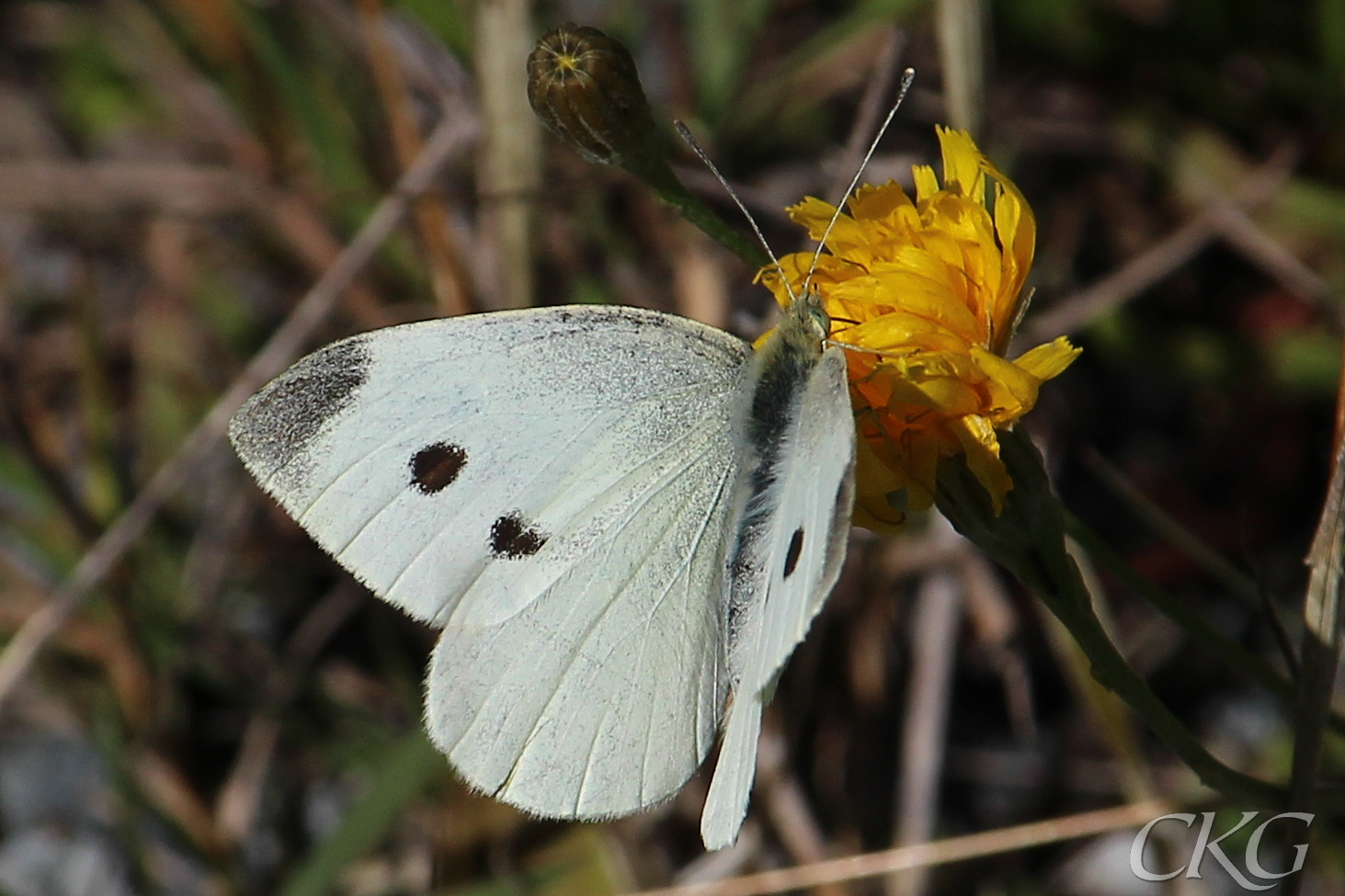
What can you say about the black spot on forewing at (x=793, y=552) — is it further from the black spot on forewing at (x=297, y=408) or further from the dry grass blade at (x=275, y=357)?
the dry grass blade at (x=275, y=357)

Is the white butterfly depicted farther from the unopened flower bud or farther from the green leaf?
the green leaf

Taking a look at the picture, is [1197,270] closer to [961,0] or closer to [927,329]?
[961,0]

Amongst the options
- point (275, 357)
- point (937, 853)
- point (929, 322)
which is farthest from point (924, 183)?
point (275, 357)

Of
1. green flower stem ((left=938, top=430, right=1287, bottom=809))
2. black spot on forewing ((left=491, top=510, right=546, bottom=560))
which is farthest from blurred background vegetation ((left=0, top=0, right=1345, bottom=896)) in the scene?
black spot on forewing ((left=491, top=510, right=546, bottom=560))

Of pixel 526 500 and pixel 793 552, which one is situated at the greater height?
pixel 793 552

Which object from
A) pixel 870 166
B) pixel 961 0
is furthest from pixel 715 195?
pixel 961 0

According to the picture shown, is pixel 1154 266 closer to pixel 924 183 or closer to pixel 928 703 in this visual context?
pixel 928 703
